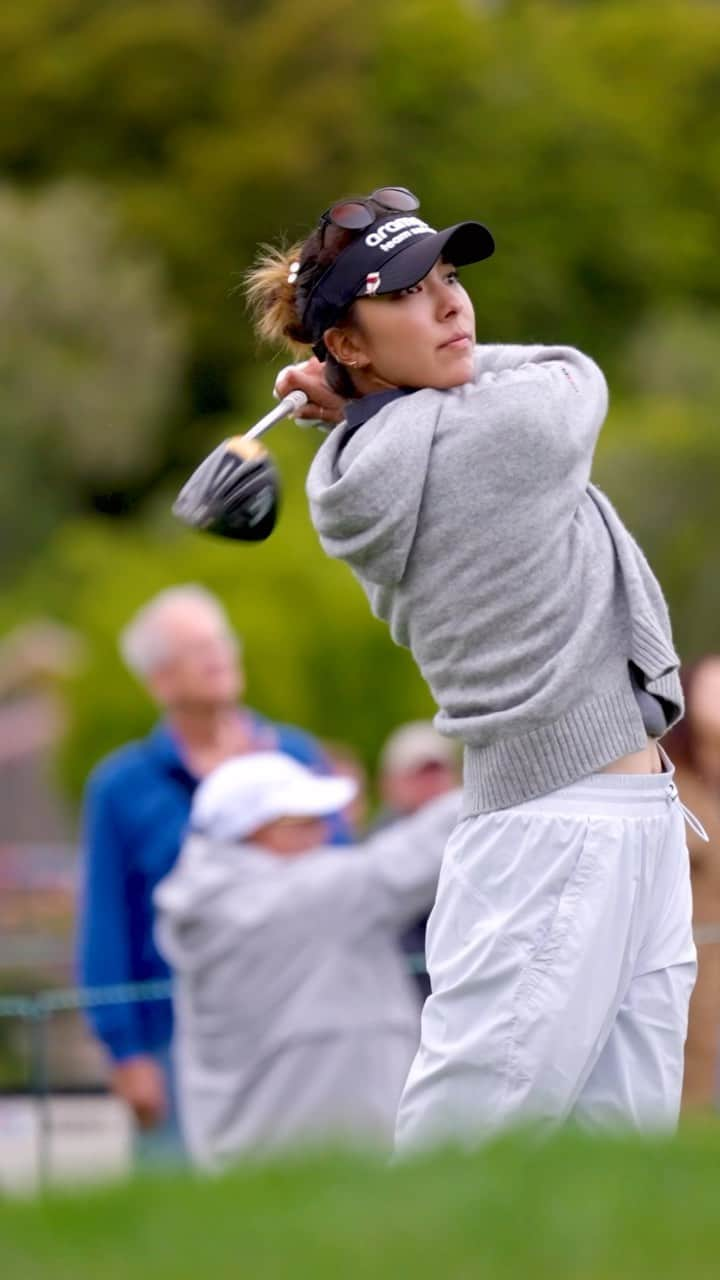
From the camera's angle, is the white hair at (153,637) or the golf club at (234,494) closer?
the golf club at (234,494)

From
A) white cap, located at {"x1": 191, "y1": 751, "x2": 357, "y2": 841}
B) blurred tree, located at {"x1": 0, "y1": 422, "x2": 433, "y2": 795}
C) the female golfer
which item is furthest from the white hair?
blurred tree, located at {"x1": 0, "y1": 422, "x2": 433, "y2": 795}

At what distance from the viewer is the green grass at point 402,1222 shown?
2.57m

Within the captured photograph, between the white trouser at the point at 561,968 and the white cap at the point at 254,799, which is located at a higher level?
the white trouser at the point at 561,968

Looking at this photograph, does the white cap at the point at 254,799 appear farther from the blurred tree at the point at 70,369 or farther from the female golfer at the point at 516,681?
the blurred tree at the point at 70,369

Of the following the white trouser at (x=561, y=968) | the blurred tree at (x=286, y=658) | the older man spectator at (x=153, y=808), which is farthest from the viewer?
the blurred tree at (x=286, y=658)

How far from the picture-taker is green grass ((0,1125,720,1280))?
2.57 metres

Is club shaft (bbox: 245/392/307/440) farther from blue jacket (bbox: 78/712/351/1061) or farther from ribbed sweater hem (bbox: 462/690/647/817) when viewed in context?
blue jacket (bbox: 78/712/351/1061)

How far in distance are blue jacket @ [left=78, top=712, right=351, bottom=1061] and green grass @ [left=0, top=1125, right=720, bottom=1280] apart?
12.0 feet

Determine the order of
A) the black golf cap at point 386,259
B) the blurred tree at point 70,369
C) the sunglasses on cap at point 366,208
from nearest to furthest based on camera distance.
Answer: the black golf cap at point 386,259, the sunglasses on cap at point 366,208, the blurred tree at point 70,369

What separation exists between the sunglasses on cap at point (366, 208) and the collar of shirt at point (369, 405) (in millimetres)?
271

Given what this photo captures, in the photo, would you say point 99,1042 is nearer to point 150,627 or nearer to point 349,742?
point 150,627

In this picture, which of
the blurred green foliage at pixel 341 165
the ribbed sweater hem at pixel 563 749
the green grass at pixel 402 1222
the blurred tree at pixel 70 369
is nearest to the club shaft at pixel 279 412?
the ribbed sweater hem at pixel 563 749

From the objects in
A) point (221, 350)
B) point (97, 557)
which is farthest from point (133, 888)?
point (221, 350)

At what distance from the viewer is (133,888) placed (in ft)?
22.2
